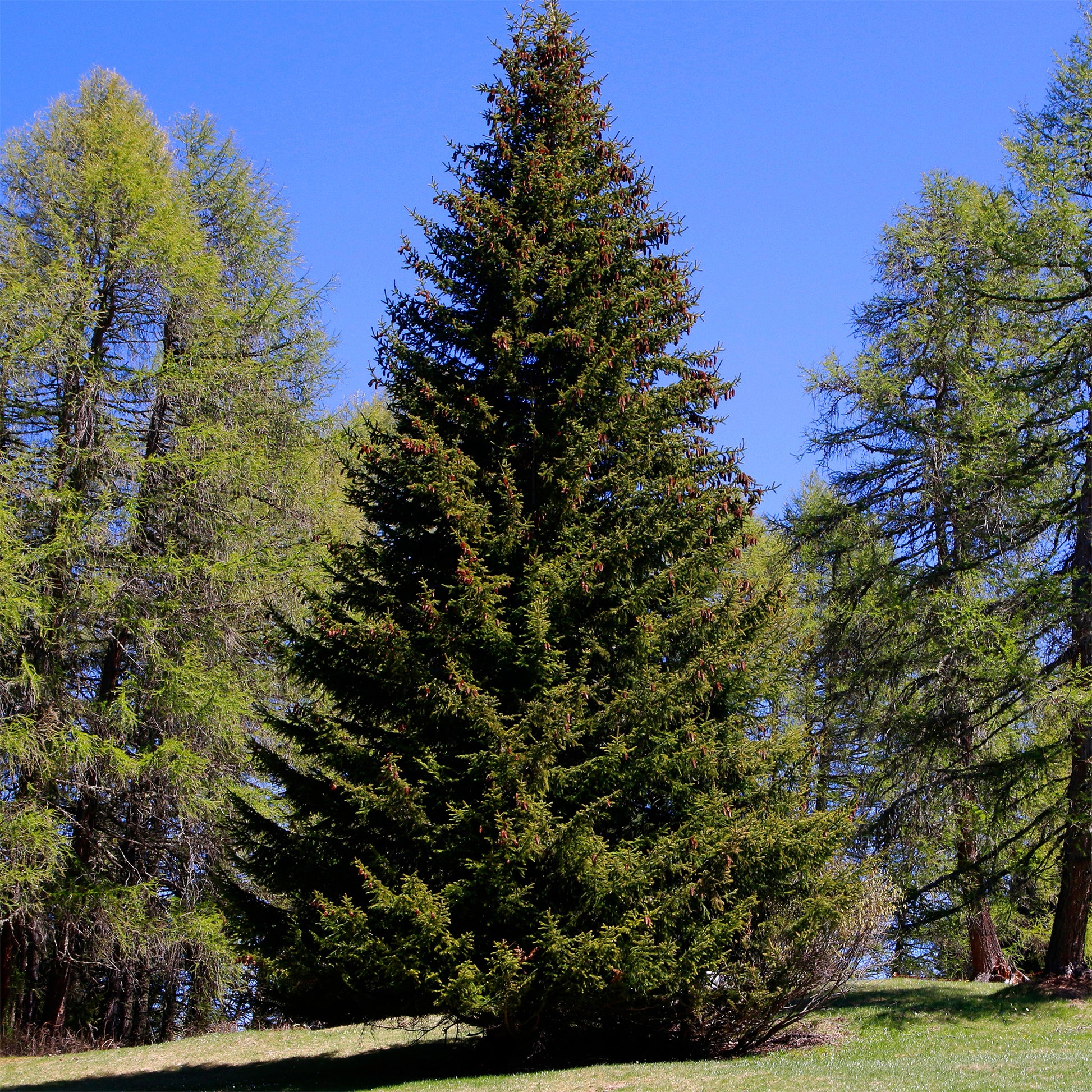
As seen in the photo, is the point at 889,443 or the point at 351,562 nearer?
the point at 351,562

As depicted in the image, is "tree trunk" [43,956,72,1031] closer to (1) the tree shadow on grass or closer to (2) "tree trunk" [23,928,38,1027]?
(2) "tree trunk" [23,928,38,1027]

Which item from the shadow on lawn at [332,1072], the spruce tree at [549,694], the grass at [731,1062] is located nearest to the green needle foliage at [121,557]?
the grass at [731,1062]

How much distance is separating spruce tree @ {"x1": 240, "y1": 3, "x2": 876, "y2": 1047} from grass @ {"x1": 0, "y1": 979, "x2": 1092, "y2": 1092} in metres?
0.72

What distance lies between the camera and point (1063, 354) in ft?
46.5

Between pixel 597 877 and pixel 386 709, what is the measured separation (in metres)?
3.11

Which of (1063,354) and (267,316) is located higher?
(267,316)

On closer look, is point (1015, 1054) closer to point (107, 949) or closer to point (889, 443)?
point (889, 443)

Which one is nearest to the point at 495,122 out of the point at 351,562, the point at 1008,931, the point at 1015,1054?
the point at 351,562

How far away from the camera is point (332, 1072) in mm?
10914

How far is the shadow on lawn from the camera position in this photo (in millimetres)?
9922

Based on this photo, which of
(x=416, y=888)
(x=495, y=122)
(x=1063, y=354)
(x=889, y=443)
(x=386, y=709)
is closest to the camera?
(x=416, y=888)

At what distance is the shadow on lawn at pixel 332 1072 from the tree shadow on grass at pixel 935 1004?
15.7ft

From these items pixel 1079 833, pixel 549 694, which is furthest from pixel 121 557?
pixel 1079 833

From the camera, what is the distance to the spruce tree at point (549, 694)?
8969mm
